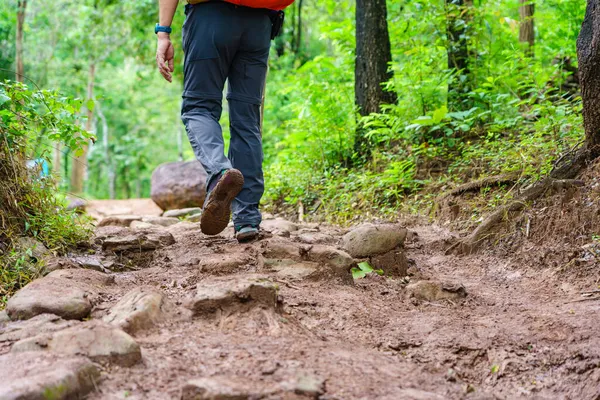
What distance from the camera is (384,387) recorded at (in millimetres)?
1822

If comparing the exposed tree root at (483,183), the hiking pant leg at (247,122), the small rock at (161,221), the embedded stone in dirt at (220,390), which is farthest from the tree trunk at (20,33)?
the embedded stone in dirt at (220,390)

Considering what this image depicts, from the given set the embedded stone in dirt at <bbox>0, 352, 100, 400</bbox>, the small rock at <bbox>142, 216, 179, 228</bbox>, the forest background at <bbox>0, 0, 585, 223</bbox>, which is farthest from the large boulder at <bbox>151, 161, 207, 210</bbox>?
the embedded stone in dirt at <bbox>0, 352, 100, 400</bbox>

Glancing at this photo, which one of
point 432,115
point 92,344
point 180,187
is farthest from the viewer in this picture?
point 180,187

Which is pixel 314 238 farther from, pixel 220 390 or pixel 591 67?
pixel 220 390

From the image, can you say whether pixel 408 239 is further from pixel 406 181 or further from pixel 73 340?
pixel 73 340

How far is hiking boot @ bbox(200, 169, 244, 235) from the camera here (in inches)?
126

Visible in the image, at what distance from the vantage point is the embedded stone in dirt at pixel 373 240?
11.5ft

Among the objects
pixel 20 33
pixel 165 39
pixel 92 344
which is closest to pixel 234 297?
pixel 92 344

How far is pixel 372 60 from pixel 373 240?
4.25 m

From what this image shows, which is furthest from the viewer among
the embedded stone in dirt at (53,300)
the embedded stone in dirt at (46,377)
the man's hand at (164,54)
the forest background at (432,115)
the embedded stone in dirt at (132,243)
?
the forest background at (432,115)

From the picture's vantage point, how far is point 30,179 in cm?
360

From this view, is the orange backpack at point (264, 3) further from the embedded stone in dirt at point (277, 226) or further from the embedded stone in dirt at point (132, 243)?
the embedded stone in dirt at point (277, 226)

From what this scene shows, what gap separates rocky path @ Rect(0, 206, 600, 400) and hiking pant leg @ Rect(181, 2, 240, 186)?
24.5 inches

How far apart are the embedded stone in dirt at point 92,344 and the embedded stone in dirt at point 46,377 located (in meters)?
0.06
